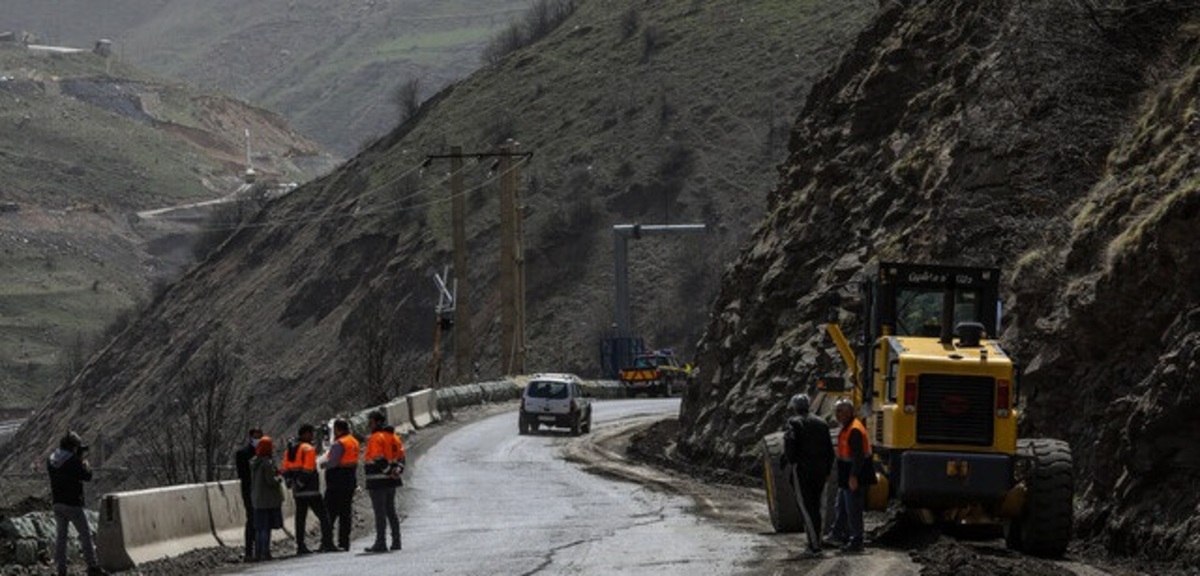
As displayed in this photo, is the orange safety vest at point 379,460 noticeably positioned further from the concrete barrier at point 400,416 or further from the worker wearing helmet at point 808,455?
the concrete barrier at point 400,416

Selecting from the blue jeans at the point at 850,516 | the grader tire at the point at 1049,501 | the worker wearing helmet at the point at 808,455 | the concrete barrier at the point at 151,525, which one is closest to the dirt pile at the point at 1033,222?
the grader tire at the point at 1049,501

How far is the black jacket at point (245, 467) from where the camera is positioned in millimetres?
28516

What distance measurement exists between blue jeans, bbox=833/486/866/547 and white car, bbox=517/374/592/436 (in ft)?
111

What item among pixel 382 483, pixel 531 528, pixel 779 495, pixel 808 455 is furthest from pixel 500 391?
pixel 808 455

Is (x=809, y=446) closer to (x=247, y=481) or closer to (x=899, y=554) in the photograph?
(x=899, y=554)

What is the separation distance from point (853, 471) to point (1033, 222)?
11932mm

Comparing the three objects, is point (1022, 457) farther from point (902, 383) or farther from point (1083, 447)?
point (1083, 447)

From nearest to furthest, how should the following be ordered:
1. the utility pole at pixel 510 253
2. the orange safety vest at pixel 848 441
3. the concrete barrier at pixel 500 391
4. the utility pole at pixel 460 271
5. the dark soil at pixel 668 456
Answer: the orange safety vest at pixel 848 441 < the dark soil at pixel 668 456 < the concrete barrier at pixel 500 391 < the utility pole at pixel 460 271 < the utility pole at pixel 510 253

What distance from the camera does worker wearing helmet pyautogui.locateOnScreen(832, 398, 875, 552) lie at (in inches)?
927

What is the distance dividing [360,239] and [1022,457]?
10834cm

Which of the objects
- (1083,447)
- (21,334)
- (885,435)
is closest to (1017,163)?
(1083,447)

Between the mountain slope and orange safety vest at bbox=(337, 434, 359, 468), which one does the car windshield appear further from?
the mountain slope

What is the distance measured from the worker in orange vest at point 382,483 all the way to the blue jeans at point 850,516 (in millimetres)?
6258

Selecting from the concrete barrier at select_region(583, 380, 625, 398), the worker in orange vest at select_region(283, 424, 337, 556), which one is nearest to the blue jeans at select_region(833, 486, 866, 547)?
the worker in orange vest at select_region(283, 424, 337, 556)
